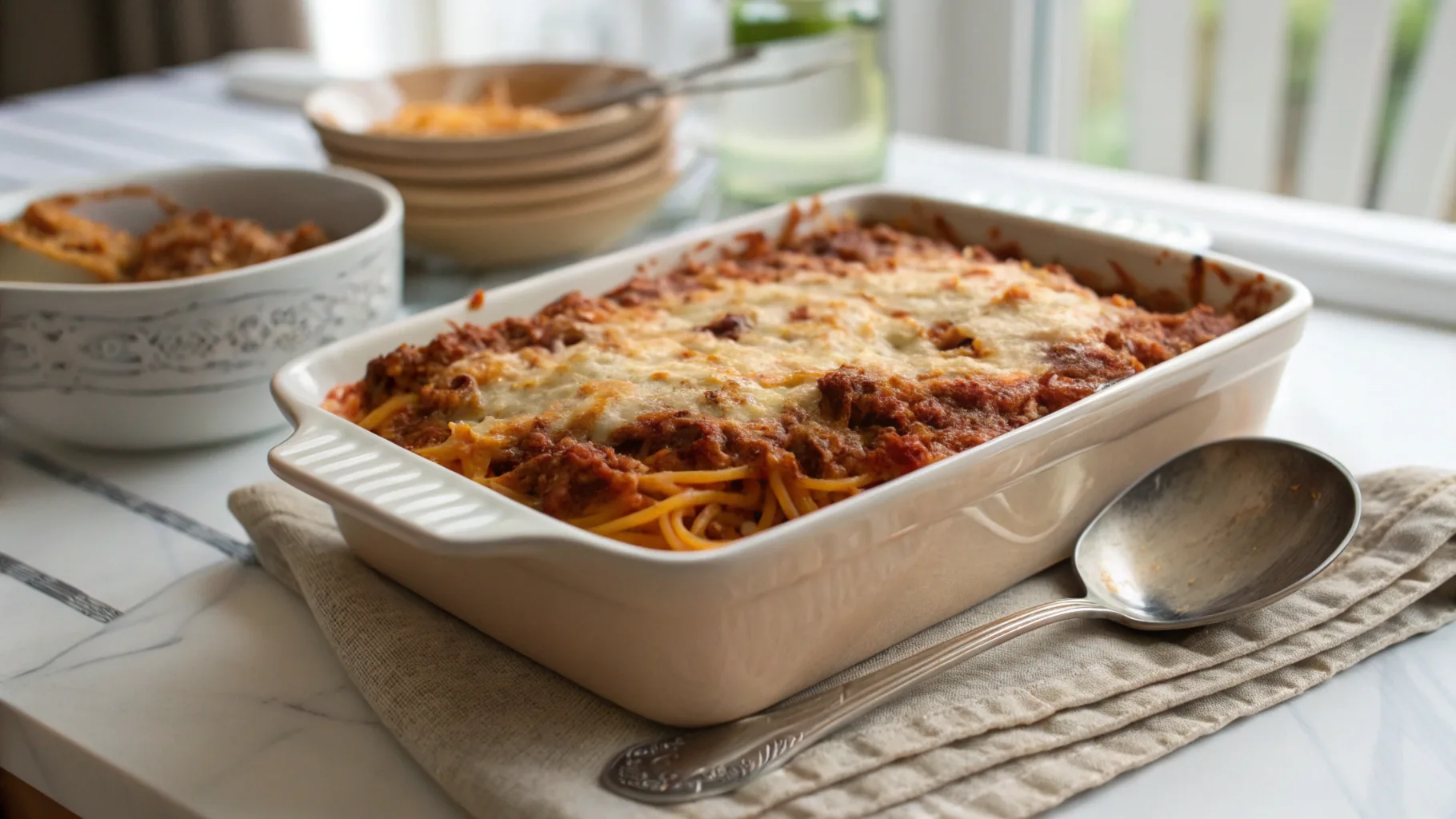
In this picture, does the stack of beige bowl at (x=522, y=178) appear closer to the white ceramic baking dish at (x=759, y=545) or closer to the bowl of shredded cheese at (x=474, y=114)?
the bowl of shredded cheese at (x=474, y=114)

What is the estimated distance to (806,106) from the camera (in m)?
2.09

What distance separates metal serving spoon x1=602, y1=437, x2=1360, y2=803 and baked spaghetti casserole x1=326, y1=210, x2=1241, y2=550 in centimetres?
12

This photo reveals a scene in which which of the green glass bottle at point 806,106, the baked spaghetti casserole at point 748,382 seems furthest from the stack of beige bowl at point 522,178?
the baked spaghetti casserole at point 748,382

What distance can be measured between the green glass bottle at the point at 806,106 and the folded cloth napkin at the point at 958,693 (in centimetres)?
109

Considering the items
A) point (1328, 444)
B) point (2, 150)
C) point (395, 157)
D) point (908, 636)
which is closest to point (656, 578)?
point (908, 636)

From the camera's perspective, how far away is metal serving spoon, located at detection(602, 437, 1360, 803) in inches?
36.9

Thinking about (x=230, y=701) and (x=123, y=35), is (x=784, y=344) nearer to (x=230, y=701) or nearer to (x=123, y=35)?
(x=230, y=701)

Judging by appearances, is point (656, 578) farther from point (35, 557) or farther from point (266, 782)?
point (35, 557)

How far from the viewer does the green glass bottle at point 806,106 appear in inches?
80.4

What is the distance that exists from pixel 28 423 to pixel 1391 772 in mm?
1362

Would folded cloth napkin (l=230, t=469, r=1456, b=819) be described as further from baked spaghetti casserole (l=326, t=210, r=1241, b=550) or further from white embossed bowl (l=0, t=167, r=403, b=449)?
white embossed bowl (l=0, t=167, r=403, b=449)

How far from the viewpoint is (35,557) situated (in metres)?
1.27

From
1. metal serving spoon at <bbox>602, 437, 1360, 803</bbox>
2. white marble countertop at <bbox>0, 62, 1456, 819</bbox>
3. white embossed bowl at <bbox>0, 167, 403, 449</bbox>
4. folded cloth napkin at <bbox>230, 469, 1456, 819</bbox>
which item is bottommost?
white marble countertop at <bbox>0, 62, 1456, 819</bbox>

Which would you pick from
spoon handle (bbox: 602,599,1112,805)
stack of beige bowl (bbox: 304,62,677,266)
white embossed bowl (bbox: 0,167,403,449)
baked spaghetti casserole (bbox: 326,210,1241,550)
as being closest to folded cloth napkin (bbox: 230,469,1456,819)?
spoon handle (bbox: 602,599,1112,805)
